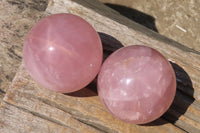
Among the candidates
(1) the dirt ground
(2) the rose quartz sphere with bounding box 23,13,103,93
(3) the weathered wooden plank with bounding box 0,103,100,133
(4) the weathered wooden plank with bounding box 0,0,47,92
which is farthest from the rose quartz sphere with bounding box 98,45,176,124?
(1) the dirt ground

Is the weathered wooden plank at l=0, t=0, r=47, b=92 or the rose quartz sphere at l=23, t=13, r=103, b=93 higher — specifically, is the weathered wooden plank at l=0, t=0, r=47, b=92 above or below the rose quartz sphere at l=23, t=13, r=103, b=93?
below

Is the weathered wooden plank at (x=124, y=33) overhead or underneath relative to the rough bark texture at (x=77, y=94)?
overhead

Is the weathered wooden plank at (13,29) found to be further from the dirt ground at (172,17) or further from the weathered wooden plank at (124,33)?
the dirt ground at (172,17)

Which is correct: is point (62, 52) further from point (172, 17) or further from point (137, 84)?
point (172, 17)

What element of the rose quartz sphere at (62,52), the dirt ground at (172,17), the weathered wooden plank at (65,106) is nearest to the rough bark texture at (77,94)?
the weathered wooden plank at (65,106)

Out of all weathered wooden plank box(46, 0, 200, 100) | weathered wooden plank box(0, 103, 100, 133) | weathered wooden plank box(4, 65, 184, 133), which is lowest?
weathered wooden plank box(0, 103, 100, 133)

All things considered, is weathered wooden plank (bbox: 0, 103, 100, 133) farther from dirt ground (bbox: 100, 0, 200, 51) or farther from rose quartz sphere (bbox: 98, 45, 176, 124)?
dirt ground (bbox: 100, 0, 200, 51)

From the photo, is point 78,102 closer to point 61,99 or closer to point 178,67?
point 61,99
